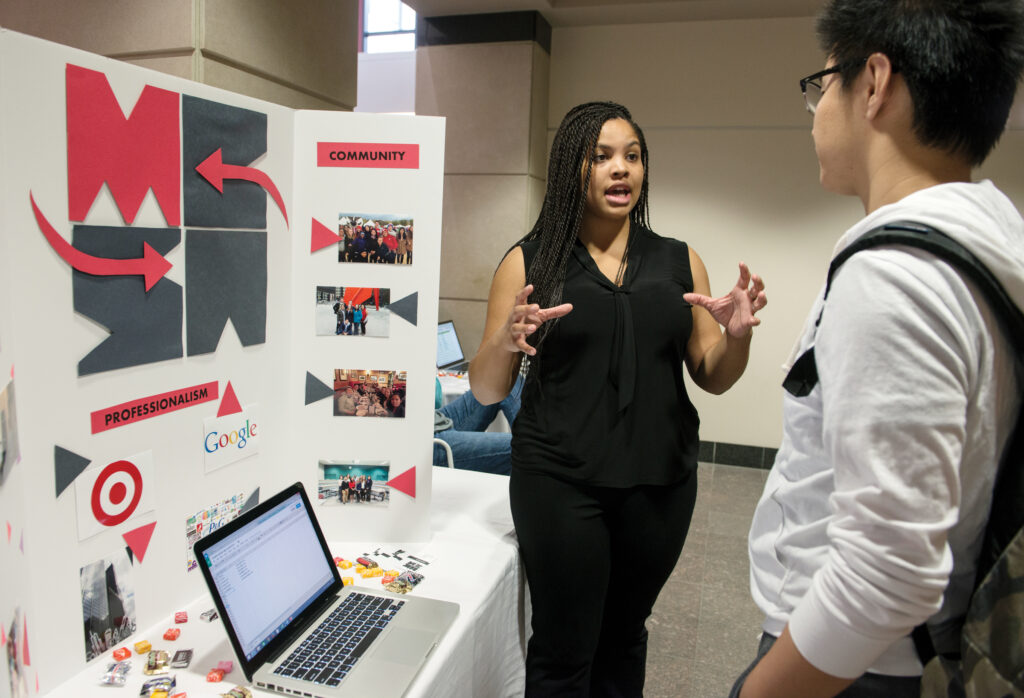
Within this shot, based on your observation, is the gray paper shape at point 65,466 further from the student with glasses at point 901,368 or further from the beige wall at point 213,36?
the beige wall at point 213,36

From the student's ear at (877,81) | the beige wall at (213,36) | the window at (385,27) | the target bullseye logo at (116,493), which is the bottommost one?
the target bullseye logo at (116,493)

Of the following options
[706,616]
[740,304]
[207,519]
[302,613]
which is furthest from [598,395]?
[706,616]

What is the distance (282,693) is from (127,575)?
350 mm

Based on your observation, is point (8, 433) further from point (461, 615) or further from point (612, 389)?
point (612, 389)

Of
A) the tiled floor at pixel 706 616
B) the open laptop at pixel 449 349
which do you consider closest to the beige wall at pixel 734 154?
the tiled floor at pixel 706 616

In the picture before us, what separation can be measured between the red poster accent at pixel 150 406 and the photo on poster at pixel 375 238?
43cm

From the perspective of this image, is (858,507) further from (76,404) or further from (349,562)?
(349,562)

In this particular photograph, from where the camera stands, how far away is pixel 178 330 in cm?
123

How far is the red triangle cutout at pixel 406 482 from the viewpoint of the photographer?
165cm

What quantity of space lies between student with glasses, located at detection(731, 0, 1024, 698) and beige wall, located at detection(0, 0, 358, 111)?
65.0 inches

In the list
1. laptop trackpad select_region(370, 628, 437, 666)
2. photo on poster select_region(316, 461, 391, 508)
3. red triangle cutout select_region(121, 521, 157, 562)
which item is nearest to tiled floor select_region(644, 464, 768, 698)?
photo on poster select_region(316, 461, 391, 508)

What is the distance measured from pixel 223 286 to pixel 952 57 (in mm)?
1203

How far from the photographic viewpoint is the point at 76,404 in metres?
1.05

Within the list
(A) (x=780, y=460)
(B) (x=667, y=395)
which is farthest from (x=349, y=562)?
(A) (x=780, y=460)
